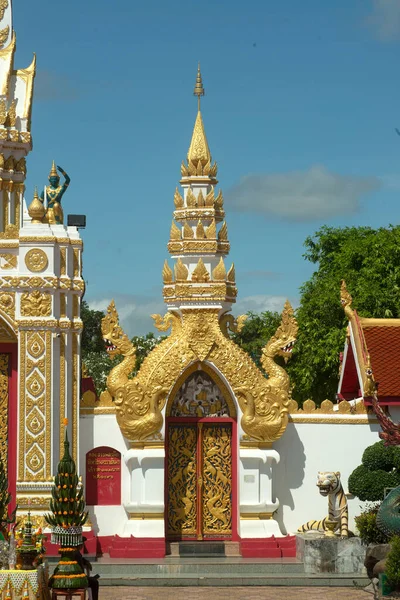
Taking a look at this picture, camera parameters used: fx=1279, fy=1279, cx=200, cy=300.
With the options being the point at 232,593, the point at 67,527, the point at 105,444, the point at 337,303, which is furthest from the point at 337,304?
the point at 67,527

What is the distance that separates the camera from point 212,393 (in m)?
21.4

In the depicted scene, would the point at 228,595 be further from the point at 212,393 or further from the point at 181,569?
the point at 212,393

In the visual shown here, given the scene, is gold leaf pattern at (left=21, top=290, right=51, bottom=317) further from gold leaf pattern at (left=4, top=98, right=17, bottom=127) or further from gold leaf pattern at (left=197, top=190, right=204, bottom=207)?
gold leaf pattern at (left=4, top=98, right=17, bottom=127)

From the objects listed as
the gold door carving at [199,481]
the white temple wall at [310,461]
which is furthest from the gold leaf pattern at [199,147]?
the white temple wall at [310,461]

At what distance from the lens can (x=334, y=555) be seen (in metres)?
19.7

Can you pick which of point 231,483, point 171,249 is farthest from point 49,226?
point 231,483

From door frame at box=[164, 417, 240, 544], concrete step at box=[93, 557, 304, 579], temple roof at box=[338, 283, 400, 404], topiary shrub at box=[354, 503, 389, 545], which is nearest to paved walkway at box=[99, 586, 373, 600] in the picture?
concrete step at box=[93, 557, 304, 579]

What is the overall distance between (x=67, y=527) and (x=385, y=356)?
307 inches

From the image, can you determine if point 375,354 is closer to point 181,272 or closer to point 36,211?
point 181,272

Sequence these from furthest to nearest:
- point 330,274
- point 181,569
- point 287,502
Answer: point 330,274
point 287,502
point 181,569

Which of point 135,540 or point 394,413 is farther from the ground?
point 394,413

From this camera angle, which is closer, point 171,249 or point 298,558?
point 298,558

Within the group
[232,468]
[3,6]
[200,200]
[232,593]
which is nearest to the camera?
[232,593]

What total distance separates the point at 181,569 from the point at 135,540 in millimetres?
1050
